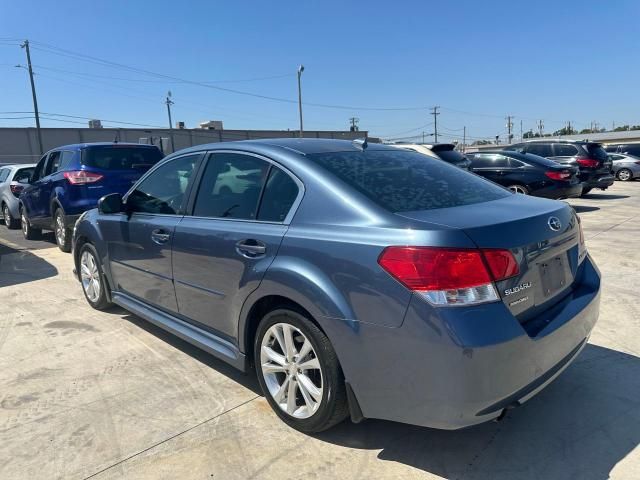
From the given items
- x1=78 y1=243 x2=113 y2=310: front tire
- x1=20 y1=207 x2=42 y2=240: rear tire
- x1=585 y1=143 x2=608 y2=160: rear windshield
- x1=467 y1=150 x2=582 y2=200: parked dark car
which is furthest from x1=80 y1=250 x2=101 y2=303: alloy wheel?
x1=585 y1=143 x2=608 y2=160: rear windshield

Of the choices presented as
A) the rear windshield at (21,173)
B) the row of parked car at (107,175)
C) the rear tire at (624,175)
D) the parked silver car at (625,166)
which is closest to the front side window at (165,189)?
the row of parked car at (107,175)

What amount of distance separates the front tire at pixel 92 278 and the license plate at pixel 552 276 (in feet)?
12.7

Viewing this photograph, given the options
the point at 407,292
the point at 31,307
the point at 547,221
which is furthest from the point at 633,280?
the point at 31,307

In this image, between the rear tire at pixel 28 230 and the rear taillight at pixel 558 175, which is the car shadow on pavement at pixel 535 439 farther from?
the rear taillight at pixel 558 175

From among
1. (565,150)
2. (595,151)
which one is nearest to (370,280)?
(595,151)

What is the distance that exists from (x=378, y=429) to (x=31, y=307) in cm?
420

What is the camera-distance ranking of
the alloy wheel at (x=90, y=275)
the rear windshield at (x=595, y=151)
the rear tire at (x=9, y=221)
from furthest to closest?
the rear windshield at (x=595, y=151), the rear tire at (x=9, y=221), the alloy wheel at (x=90, y=275)

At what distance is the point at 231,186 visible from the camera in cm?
333

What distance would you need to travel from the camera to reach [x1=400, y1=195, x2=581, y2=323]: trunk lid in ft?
7.56

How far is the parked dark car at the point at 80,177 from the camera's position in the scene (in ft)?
25.1

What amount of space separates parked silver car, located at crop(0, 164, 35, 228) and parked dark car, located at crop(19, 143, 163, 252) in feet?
7.59

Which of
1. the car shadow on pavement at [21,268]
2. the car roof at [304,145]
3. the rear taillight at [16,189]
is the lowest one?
the car shadow on pavement at [21,268]

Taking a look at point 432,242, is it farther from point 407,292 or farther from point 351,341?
point 351,341

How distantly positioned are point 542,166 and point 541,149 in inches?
180
